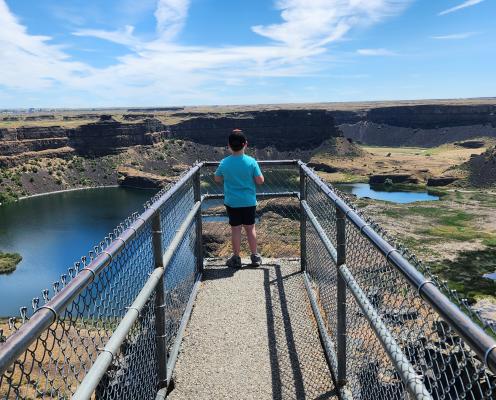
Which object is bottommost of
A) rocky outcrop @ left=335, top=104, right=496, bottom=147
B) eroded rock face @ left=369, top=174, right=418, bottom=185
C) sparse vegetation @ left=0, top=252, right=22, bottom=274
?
eroded rock face @ left=369, top=174, right=418, bottom=185

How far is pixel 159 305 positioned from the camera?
14.4ft

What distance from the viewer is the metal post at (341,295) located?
14.3 feet

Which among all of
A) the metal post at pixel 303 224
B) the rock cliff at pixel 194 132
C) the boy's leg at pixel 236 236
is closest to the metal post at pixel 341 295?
the boy's leg at pixel 236 236

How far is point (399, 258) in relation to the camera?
2.62 meters

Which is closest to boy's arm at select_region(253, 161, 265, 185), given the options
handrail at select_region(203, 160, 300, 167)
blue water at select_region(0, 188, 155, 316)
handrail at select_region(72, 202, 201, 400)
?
handrail at select_region(203, 160, 300, 167)

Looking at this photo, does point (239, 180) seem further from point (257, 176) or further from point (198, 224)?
point (198, 224)

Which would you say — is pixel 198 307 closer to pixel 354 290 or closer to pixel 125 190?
pixel 354 290

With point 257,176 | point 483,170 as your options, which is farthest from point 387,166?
point 257,176

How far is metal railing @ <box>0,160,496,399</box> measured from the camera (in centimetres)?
212

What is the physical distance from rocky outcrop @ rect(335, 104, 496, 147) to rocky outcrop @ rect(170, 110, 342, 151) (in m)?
57.5

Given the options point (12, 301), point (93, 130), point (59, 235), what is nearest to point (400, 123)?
point (93, 130)

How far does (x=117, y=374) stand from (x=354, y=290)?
190 cm

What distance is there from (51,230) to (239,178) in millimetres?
56057

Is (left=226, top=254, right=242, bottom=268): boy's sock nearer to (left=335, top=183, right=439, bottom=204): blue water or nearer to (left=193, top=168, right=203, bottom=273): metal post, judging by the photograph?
(left=193, top=168, right=203, bottom=273): metal post
